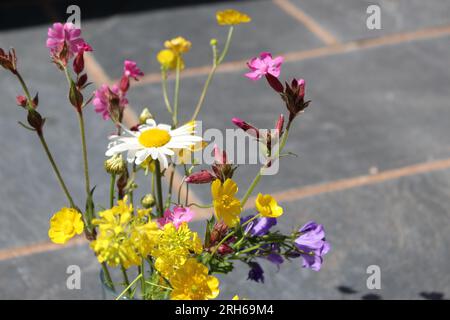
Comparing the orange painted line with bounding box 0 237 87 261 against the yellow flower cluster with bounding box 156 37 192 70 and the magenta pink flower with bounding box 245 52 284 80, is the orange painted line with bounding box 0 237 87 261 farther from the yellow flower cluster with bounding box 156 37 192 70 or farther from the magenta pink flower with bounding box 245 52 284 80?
the magenta pink flower with bounding box 245 52 284 80

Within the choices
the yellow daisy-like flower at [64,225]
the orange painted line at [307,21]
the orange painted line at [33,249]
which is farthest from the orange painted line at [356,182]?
the yellow daisy-like flower at [64,225]

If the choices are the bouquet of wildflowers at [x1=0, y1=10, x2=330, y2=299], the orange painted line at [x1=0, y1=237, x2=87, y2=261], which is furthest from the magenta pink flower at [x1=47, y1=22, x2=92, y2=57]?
the orange painted line at [x1=0, y1=237, x2=87, y2=261]

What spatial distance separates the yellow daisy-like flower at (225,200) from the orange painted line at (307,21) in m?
2.22

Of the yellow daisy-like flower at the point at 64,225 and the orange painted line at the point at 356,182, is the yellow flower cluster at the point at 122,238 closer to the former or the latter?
the yellow daisy-like flower at the point at 64,225

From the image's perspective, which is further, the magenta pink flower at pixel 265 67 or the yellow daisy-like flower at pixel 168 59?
the yellow daisy-like flower at pixel 168 59

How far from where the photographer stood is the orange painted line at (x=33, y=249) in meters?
2.19

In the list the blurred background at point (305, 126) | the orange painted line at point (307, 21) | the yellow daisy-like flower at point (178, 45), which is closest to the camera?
the yellow daisy-like flower at point (178, 45)

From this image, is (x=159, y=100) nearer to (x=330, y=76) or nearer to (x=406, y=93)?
(x=330, y=76)

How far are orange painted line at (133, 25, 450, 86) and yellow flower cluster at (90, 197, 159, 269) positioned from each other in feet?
6.53

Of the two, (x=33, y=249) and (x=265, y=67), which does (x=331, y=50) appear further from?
(x=265, y=67)

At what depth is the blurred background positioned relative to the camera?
7.02ft

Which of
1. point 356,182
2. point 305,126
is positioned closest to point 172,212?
point 356,182
